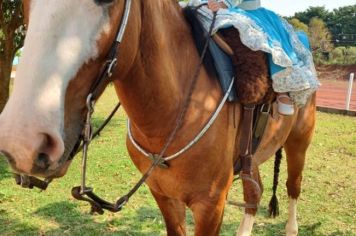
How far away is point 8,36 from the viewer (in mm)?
6797

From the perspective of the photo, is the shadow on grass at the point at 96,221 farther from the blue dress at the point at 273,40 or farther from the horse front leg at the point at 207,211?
the blue dress at the point at 273,40

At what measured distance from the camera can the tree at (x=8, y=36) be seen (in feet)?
22.1

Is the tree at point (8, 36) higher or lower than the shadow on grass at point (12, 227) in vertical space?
higher

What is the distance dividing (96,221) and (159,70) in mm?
2714

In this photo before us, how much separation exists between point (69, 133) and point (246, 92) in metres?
1.19

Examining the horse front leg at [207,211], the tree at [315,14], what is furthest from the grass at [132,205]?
the tree at [315,14]

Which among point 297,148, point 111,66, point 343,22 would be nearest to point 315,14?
point 343,22

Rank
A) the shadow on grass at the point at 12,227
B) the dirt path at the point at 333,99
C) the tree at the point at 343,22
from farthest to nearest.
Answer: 1. the tree at the point at 343,22
2. the dirt path at the point at 333,99
3. the shadow on grass at the point at 12,227

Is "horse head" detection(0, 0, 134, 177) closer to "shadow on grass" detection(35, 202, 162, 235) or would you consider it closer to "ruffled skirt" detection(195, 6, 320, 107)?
"ruffled skirt" detection(195, 6, 320, 107)

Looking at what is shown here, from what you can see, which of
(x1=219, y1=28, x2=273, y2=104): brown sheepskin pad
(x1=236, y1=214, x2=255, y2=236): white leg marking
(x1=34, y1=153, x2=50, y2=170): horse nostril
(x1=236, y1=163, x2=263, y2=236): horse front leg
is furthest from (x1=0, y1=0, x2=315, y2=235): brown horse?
(x1=236, y1=214, x2=255, y2=236): white leg marking

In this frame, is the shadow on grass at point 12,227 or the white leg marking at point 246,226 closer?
the white leg marking at point 246,226

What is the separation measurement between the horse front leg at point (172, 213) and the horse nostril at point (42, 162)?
53.9 inches

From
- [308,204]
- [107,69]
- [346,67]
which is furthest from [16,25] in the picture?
[346,67]

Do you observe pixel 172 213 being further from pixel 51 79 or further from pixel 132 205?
pixel 132 205
